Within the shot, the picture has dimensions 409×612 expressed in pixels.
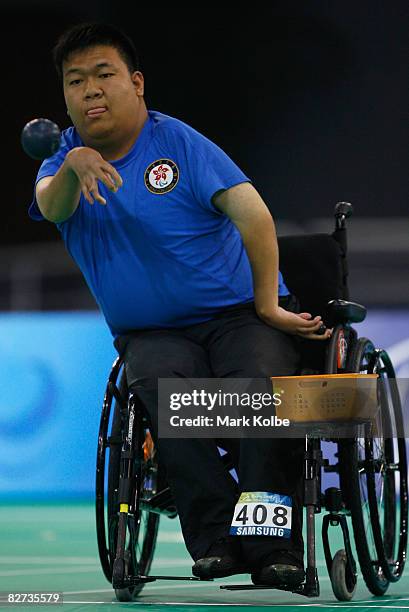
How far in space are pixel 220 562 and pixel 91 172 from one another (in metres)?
0.97

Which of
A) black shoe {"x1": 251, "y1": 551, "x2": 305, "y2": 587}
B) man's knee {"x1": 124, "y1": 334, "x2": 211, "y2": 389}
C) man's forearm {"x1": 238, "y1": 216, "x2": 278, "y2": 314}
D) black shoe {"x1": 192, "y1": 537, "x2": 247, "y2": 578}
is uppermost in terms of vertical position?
man's forearm {"x1": 238, "y1": 216, "x2": 278, "y2": 314}

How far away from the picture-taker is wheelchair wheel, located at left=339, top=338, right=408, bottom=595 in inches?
118

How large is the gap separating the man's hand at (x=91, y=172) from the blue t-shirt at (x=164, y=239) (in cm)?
20

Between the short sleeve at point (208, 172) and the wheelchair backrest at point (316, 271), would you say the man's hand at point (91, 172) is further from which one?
the wheelchair backrest at point (316, 271)

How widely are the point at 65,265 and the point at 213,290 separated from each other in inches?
245

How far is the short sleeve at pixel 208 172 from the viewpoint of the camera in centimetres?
309

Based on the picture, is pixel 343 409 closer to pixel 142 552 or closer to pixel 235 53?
pixel 142 552

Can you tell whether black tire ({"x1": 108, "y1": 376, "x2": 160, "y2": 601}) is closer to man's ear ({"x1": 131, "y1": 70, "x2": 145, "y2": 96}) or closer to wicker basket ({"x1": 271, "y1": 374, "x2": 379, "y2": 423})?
wicker basket ({"x1": 271, "y1": 374, "x2": 379, "y2": 423})

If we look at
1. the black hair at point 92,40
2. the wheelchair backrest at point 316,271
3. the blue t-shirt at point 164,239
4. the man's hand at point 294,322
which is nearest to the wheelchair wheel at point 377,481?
the man's hand at point 294,322

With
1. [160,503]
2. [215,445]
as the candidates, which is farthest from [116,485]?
[215,445]

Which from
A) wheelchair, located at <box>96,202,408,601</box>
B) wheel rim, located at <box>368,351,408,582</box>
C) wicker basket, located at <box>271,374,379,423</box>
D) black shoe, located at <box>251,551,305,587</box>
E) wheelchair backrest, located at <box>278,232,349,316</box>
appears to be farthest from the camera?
wheelchair backrest, located at <box>278,232,349,316</box>

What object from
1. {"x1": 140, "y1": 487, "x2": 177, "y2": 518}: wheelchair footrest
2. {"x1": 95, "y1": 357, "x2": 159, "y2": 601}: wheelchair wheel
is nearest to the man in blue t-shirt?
{"x1": 95, "y1": 357, "x2": 159, "y2": 601}: wheelchair wheel

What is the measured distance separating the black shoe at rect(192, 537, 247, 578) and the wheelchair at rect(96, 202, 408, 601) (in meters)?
0.06

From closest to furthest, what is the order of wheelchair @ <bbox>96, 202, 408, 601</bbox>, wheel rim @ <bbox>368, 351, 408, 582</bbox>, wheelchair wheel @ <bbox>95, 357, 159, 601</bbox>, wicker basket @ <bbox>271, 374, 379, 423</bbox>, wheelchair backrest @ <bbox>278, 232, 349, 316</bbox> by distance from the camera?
wicker basket @ <bbox>271, 374, 379, 423</bbox>
wheelchair @ <bbox>96, 202, 408, 601</bbox>
wheelchair wheel @ <bbox>95, 357, 159, 601</bbox>
wheel rim @ <bbox>368, 351, 408, 582</bbox>
wheelchair backrest @ <bbox>278, 232, 349, 316</bbox>
